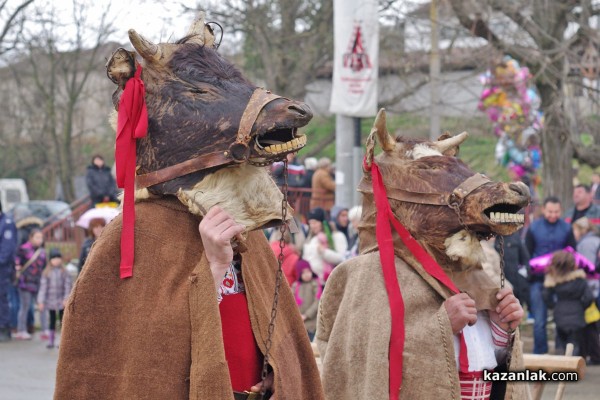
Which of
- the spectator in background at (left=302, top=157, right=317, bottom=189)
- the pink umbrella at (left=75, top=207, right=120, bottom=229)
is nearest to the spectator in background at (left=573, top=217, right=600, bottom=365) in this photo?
the spectator in background at (left=302, top=157, right=317, bottom=189)

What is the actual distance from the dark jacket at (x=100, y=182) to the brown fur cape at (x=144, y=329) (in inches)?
487

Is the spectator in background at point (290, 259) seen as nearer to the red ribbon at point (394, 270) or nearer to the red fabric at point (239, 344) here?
the red ribbon at point (394, 270)

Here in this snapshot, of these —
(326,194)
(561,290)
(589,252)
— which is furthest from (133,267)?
(326,194)

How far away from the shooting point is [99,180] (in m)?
15.9

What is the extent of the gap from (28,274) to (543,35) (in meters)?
7.32

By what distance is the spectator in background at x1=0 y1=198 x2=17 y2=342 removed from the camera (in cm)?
1392

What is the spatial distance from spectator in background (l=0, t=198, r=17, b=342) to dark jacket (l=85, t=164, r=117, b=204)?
1924 mm

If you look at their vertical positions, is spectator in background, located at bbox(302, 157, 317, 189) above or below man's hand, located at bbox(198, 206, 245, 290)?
above

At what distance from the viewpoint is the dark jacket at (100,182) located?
52.0 ft

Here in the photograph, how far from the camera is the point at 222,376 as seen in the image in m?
3.54

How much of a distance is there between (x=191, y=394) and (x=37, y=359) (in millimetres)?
9571

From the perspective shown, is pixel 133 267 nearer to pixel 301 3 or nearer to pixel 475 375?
pixel 475 375

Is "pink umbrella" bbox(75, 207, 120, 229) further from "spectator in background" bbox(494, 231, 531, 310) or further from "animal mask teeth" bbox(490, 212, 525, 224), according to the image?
"animal mask teeth" bbox(490, 212, 525, 224)

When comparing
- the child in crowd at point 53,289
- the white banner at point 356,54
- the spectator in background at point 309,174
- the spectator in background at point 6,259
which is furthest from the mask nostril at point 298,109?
the spectator in background at point 309,174
